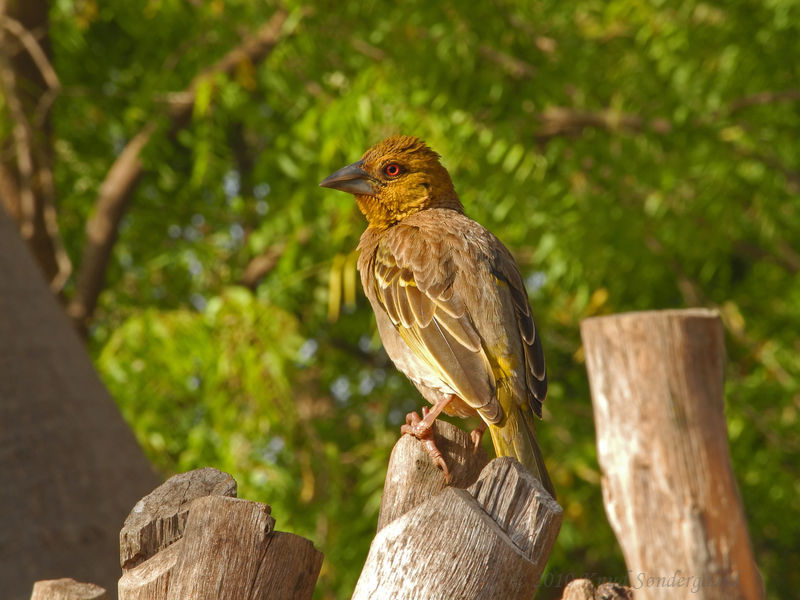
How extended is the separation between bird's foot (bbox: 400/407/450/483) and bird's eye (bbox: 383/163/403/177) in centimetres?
117

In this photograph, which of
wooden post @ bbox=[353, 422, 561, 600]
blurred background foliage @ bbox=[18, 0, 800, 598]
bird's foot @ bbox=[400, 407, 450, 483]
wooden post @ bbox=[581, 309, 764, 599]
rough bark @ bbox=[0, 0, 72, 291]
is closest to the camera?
wooden post @ bbox=[353, 422, 561, 600]

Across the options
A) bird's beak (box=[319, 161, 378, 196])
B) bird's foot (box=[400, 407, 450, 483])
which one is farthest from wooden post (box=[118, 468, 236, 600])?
bird's beak (box=[319, 161, 378, 196])

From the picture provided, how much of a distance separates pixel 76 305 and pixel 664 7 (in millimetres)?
4430

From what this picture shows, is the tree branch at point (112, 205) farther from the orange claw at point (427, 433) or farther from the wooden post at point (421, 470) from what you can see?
the wooden post at point (421, 470)

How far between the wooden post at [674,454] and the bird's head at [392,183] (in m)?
1.40

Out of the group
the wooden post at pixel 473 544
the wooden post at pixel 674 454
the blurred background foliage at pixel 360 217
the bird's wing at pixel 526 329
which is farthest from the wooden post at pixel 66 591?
the blurred background foliage at pixel 360 217

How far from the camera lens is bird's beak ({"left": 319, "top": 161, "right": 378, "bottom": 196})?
3525mm

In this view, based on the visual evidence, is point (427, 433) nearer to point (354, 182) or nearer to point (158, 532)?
point (158, 532)

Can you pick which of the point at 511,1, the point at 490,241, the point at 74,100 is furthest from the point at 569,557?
the point at 490,241

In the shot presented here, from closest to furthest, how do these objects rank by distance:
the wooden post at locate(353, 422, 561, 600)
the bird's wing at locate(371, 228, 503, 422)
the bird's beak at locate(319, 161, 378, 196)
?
the wooden post at locate(353, 422, 561, 600), the bird's wing at locate(371, 228, 503, 422), the bird's beak at locate(319, 161, 378, 196)

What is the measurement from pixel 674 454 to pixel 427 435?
0.63 metres

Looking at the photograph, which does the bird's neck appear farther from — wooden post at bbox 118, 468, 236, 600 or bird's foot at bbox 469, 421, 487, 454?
wooden post at bbox 118, 468, 236, 600

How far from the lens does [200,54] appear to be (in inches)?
273

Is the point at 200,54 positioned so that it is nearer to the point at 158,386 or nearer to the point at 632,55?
the point at 158,386
